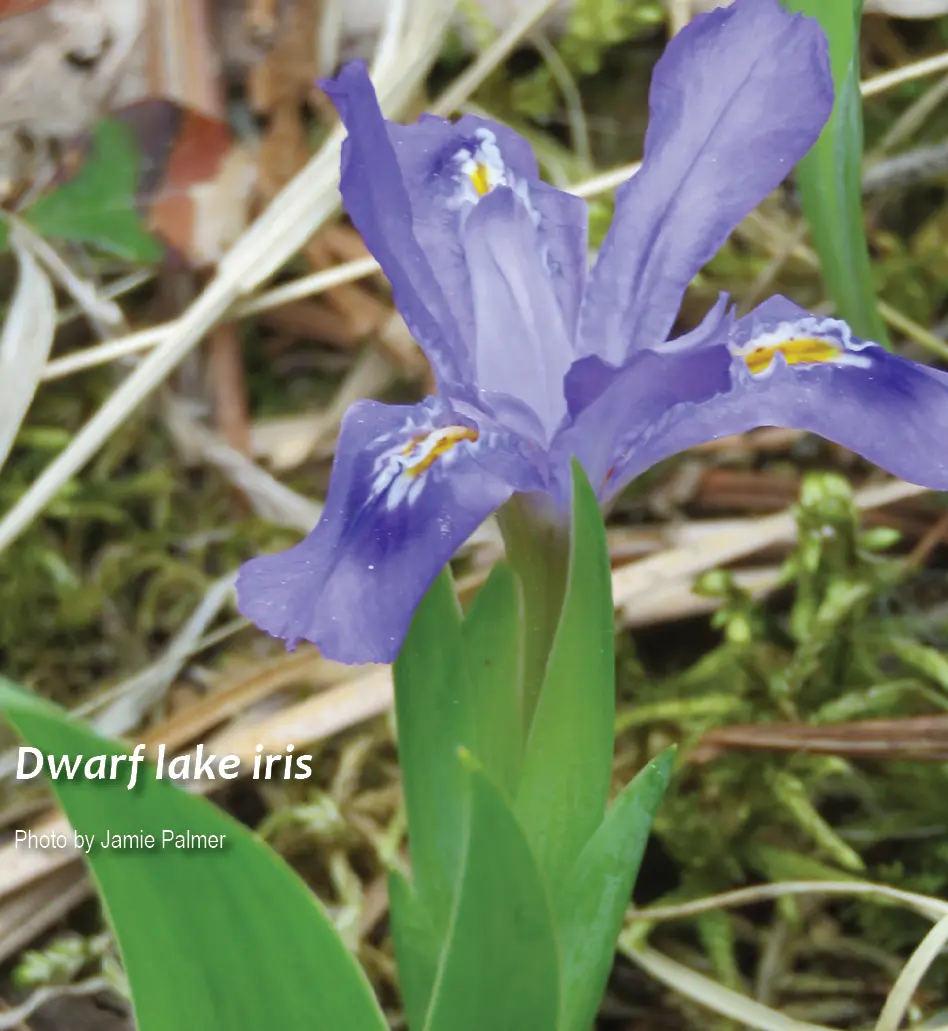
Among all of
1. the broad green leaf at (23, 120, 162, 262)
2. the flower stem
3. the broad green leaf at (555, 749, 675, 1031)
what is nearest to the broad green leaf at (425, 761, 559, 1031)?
the broad green leaf at (555, 749, 675, 1031)

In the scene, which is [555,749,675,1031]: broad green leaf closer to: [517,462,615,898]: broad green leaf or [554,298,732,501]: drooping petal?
[517,462,615,898]: broad green leaf

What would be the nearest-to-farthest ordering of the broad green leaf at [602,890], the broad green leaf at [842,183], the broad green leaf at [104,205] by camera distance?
the broad green leaf at [602,890] → the broad green leaf at [842,183] → the broad green leaf at [104,205]

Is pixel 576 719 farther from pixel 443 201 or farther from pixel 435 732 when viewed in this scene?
pixel 443 201

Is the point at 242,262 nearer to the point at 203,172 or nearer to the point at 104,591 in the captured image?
the point at 203,172

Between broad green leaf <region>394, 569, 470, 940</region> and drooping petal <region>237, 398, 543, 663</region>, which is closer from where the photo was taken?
drooping petal <region>237, 398, 543, 663</region>

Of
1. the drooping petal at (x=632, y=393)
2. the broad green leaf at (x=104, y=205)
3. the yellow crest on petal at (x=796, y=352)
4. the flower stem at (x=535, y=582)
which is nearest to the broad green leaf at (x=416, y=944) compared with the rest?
the flower stem at (x=535, y=582)

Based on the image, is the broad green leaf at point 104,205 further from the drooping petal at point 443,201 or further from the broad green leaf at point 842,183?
the broad green leaf at point 842,183
